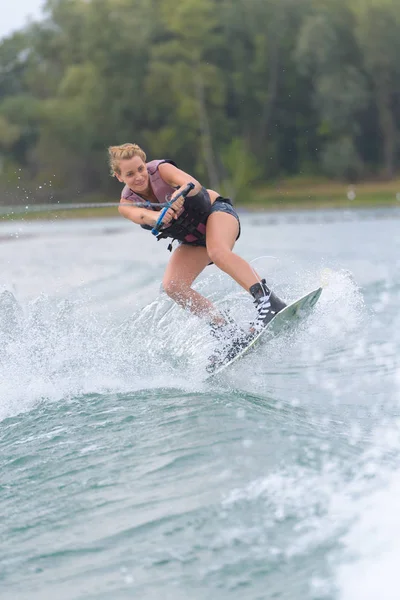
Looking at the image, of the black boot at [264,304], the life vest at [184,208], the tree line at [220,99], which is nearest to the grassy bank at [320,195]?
the tree line at [220,99]

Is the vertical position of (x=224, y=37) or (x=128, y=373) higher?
(x=224, y=37)

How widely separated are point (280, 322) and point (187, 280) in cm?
62

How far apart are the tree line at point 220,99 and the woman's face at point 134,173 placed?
117ft

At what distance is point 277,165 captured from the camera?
45.0m

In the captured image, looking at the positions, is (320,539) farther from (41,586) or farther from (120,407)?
(120,407)

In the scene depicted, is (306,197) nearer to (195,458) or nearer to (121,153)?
(121,153)

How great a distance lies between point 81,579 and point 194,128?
141ft

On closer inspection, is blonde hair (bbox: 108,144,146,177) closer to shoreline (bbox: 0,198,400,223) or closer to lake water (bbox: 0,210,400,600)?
lake water (bbox: 0,210,400,600)

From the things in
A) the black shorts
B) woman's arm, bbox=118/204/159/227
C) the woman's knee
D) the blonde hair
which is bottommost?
the woman's knee

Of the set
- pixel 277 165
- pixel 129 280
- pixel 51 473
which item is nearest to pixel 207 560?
pixel 51 473

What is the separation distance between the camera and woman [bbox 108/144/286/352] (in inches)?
194

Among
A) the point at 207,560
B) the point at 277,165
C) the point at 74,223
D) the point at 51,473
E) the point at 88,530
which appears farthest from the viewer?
the point at 277,165

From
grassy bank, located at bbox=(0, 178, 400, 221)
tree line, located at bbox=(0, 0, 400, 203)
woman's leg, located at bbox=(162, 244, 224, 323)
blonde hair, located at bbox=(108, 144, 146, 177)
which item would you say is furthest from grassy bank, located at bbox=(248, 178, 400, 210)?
blonde hair, located at bbox=(108, 144, 146, 177)

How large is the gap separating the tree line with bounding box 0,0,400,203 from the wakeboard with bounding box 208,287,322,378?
35.3m
